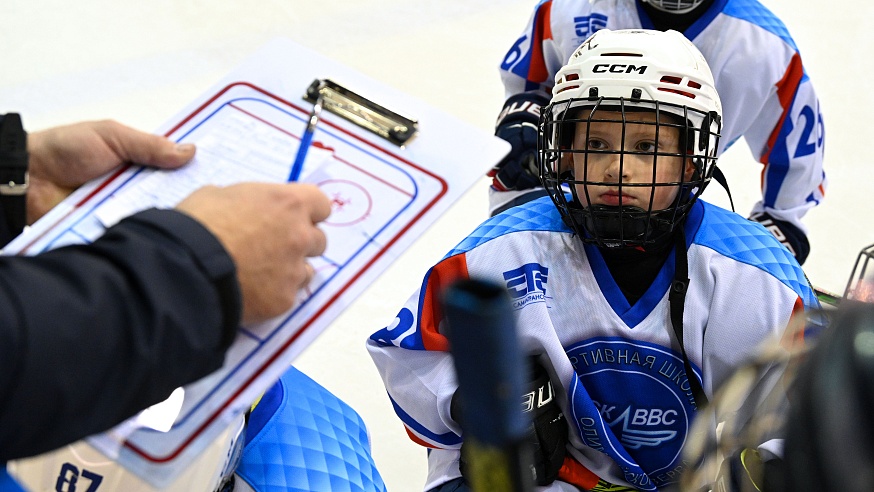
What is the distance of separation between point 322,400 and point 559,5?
103cm

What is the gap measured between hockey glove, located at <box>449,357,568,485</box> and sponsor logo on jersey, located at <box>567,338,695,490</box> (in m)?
0.03

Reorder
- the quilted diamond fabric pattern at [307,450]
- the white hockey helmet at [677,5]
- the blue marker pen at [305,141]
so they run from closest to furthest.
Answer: the blue marker pen at [305,141], the quilted diamond fabric pattern at [307,450], the white hockey helmet at [677,5]

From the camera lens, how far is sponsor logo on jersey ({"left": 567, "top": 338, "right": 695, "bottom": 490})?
124 cm

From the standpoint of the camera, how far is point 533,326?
4.07 ft

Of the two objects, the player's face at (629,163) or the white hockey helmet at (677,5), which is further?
the white hockey helmet at (677,5)

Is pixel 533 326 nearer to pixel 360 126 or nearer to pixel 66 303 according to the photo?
pixel 360 126

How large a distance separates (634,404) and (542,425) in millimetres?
125

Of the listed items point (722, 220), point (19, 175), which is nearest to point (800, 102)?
point (722, 220)

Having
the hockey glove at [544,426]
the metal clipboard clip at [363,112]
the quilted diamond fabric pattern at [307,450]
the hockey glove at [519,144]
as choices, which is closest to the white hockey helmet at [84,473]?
the quilted diamond fabric pattern at [307,450]

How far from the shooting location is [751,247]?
4.20 ft

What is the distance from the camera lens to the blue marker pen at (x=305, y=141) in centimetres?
86

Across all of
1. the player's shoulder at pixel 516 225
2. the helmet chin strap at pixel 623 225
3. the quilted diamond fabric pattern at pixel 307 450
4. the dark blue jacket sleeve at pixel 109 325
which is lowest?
the quilted diamond fabric pattern at pixel 307 450

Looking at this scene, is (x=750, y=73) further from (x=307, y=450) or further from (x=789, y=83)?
(x=307, y=450)

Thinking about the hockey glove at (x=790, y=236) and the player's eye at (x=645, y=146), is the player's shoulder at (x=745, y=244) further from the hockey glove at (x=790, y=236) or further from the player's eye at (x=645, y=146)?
the hockey glove at (x=790, y=236)
